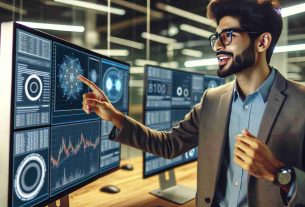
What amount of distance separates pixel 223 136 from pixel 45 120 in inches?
25.5

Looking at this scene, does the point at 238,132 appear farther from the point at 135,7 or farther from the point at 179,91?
the point at 135,7

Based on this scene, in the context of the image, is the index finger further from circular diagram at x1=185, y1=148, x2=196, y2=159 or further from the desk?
circular diagram at x1=185, y1=148, x2=196, y2=159

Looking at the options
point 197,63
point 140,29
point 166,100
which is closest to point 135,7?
point 140,29

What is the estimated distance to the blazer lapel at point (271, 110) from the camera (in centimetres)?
102

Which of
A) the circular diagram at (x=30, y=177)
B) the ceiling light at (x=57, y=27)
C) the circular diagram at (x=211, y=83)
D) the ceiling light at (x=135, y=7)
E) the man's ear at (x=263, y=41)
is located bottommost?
the circular diagram at (x=30, y=177)

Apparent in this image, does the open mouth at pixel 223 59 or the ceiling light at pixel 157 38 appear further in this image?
the ceiling light at pixel 157 38

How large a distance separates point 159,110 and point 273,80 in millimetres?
602

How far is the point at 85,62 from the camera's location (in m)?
1.13

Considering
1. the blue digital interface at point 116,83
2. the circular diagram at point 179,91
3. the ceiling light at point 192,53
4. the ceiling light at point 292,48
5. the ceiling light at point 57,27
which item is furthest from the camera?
the ceiling light at point 192,53

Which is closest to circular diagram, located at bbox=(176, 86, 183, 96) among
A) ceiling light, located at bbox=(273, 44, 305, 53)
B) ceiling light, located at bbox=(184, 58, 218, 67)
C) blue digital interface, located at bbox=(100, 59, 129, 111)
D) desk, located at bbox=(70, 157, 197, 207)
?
blue digital interface, located at bbox=(100, 59, 129, 111)

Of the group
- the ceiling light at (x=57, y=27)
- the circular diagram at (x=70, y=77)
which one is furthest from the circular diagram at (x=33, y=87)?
the ceiling light at (x=57, y=27)

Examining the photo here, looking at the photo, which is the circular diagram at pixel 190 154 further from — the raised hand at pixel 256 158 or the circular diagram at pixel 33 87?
the circular diagram at pixel 33 87

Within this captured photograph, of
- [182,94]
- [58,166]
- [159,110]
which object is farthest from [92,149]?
[182,94]

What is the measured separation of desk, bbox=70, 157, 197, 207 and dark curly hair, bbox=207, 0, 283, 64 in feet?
2.95
